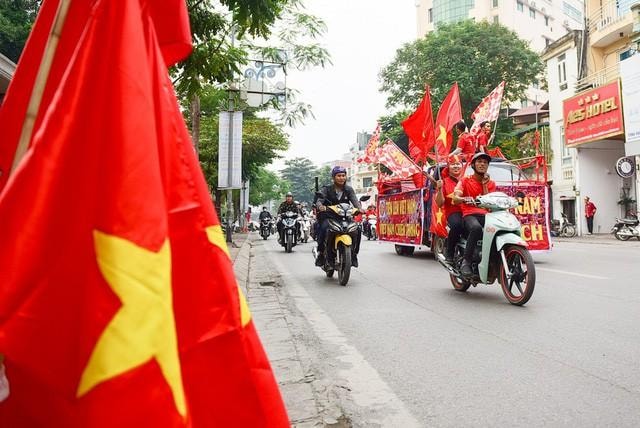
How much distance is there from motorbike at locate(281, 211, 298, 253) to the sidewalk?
24.0 ft

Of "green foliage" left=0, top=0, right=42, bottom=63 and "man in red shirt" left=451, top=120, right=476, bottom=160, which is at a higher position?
"green foliage" left=0, top=0, right=42, bottom=63

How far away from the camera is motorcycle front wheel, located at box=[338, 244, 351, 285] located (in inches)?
294

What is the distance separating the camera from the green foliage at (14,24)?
2367 centimetres

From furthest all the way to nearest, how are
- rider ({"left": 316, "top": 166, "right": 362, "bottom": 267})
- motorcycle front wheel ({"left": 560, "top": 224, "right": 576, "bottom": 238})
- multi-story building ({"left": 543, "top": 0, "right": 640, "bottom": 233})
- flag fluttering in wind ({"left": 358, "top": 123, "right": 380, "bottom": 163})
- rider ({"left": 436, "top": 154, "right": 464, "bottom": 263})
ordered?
1. motorcycle front wheel ({"left": 560, "top": 224, "right": 576, "bottom": 238})
2. multi-story building ({"left": 543, "top": 0, "right": 640, "bottom": 233})
3. flag fluttering in wind ({"left": 358, "top": 123, "right": 380, "bottom": 163})
4. rider ({"left": 316, "top": 166, "right": 362, "bottom": 267})
5. rider ({"left": 436, "top": 154, "right": 464, "bottom": 263})

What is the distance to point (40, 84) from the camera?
1338 mm

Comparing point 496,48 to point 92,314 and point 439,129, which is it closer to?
point 439,129

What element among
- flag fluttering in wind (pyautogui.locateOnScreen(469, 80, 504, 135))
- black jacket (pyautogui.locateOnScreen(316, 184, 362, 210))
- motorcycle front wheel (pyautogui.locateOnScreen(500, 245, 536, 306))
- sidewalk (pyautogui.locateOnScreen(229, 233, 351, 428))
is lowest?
sidewalk (pyautogui.locateOnScreen(229, 233, 351, 428))

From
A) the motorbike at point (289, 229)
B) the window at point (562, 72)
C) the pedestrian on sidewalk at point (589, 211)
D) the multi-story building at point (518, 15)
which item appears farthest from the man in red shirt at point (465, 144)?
the multi-story building at point (518, 15)

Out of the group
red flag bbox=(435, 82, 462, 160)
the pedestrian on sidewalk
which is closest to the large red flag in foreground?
red flag bbox=(435, 82, 462, 160)

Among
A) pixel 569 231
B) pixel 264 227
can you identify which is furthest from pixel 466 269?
pixel 569 231

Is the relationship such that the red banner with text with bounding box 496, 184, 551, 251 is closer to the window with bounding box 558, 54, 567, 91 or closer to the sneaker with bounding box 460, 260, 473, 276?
the sneaker with bounding box 460, 260, 473, 276

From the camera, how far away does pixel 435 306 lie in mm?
5746

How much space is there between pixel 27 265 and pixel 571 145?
27.3m

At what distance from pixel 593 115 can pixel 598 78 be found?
2.55 meters
